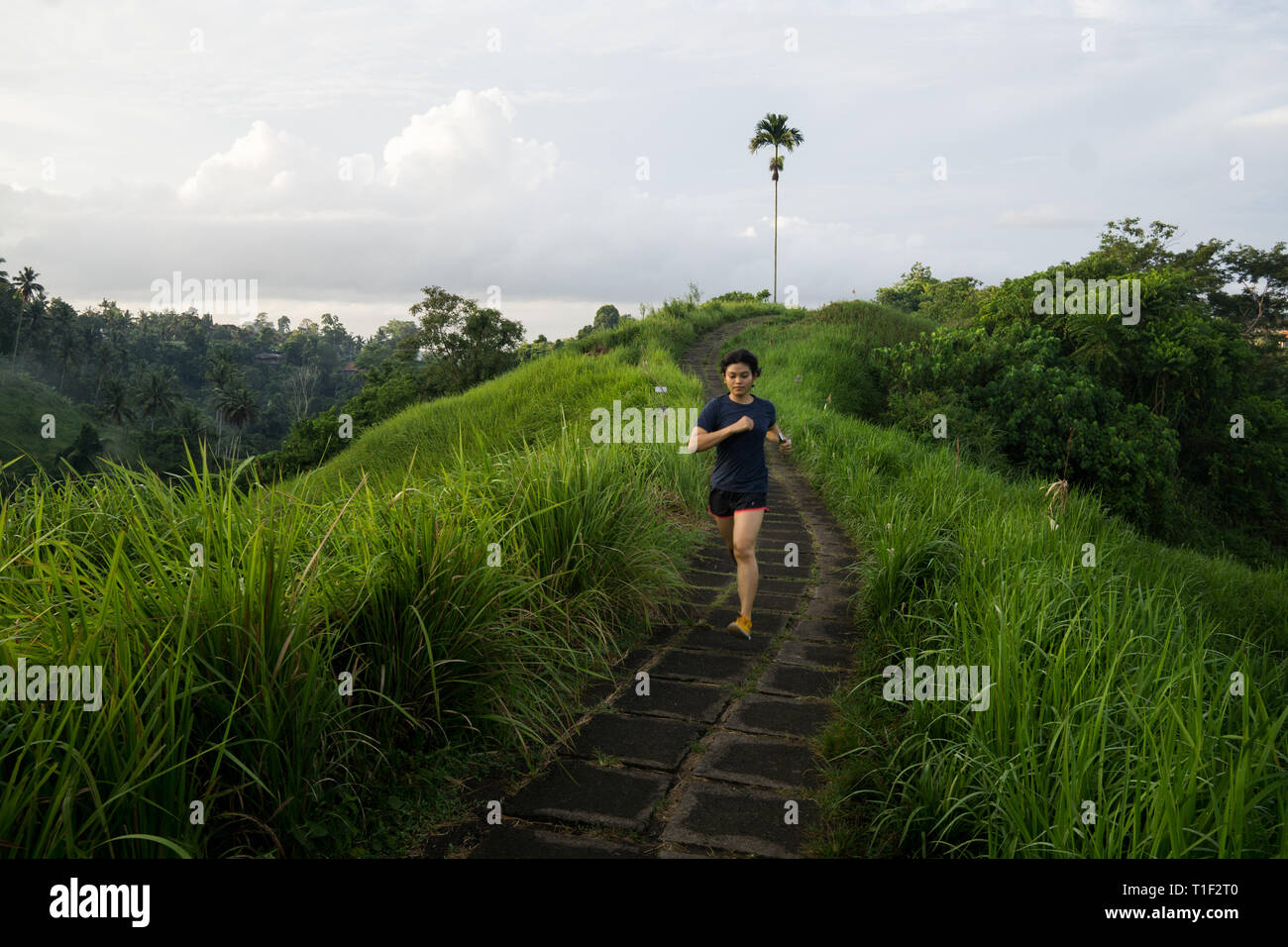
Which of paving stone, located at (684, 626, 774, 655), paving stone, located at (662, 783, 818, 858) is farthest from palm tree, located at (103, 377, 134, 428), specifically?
paving stone, located at (662, 783, 818, 858)

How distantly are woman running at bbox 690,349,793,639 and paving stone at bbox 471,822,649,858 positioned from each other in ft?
6.98

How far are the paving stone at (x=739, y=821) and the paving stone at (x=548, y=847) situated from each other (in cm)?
17

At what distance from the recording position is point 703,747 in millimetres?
3264

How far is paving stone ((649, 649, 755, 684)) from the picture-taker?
4.00m

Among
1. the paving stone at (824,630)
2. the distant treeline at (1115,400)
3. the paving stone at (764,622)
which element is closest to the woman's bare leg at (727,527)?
the paving stone at (764,622)

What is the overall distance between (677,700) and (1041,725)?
165 cm

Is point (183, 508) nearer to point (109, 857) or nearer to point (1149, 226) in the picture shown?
point (109, 857)

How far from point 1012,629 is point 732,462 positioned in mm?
1980

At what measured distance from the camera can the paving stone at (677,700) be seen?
3590 millimetres

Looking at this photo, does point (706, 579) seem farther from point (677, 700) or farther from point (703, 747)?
point (703, 747)

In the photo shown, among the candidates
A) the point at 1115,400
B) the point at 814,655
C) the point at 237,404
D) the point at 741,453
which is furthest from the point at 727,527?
the point at 237,404

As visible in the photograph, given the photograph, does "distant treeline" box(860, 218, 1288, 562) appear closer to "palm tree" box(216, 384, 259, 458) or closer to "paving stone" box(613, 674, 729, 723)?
"paving stone" box(613, 674, 729, 723)

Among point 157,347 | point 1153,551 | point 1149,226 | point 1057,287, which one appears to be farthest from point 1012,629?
point 157,347

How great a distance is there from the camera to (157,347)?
269ft
